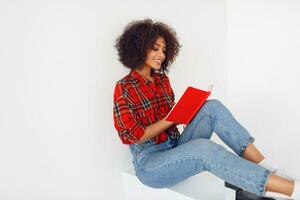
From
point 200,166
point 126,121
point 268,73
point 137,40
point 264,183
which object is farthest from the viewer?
point 268,73

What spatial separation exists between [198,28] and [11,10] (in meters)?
A: 1.12

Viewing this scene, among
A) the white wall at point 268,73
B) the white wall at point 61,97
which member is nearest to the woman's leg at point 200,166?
the white wall at point 61,97

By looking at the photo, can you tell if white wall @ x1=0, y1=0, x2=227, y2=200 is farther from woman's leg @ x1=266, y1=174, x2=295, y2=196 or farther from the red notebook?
woman's leg @ x1=266, y1=174, x2=295, y2=196

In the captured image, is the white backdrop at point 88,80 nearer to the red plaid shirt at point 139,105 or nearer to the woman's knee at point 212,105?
the red plaid shirt at point 139,105

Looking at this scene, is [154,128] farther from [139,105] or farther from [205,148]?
[205,148]

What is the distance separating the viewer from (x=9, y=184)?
43.3 inches

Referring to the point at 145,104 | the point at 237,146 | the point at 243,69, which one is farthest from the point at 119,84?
the point at 243,69

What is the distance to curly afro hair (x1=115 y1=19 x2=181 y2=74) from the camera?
4.35ft

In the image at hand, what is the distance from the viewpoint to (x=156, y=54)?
1345mm

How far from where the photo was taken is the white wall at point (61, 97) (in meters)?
1.08

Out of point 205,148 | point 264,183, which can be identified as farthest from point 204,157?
point 264,183

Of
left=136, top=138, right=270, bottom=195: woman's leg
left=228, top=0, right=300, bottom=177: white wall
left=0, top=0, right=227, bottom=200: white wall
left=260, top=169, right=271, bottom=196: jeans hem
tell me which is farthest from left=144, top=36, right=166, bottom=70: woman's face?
left=228, top=0, right=300, bottom=177: white wall

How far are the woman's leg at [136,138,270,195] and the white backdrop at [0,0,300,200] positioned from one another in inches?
10.8

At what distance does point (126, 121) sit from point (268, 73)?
108 centimetres
